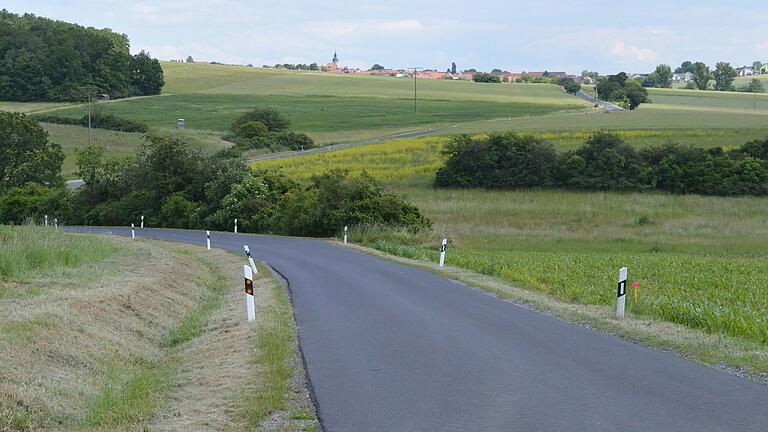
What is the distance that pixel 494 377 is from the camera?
1029 centimetres

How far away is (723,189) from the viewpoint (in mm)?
61531

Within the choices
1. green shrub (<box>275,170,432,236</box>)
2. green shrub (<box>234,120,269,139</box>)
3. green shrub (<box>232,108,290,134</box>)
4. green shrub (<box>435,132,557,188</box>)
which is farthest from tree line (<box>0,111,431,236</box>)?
green shrub (<box>232,108,290,134</box>)

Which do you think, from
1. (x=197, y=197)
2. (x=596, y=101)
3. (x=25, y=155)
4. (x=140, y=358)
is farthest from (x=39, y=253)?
(x=596, y=101)

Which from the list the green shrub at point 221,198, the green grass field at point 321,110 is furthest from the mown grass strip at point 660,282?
the green grass field at point 321,110

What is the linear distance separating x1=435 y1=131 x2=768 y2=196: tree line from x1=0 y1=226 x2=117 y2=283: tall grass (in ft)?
139

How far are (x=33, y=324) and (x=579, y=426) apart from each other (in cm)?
750

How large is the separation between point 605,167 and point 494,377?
55.9 meters

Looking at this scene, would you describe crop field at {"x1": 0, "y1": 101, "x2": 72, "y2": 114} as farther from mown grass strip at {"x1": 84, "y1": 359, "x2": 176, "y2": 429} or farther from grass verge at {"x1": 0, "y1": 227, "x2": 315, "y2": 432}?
mown grass strip at {"x1": 84, "y1": 359, "x2": 176, "y2": 429}

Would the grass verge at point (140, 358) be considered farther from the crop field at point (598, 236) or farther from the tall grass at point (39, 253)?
the crop field at point (598, 236)

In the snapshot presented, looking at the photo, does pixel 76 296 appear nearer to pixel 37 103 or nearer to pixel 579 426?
pixel 579 426

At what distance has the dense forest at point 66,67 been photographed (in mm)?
135250

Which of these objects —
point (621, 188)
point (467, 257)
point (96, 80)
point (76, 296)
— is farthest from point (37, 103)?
point (76, 296)

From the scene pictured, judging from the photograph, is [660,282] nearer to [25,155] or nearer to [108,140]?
[25,155]

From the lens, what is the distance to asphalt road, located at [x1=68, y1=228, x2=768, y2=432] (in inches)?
328
